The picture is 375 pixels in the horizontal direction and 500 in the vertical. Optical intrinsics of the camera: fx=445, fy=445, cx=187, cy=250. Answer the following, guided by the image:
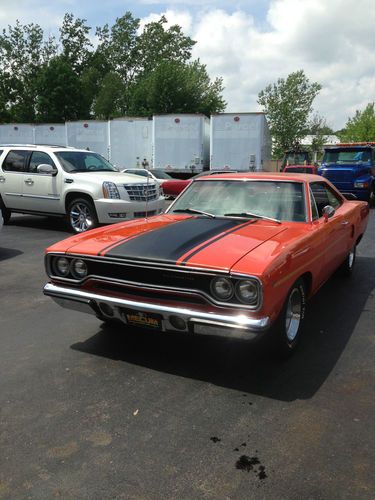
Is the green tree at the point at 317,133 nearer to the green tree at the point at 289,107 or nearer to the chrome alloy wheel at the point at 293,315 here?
the green tree at the point at 289,107

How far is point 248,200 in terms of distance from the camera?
180 inches

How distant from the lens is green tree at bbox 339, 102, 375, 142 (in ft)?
166

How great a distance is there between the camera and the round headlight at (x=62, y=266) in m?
3.66

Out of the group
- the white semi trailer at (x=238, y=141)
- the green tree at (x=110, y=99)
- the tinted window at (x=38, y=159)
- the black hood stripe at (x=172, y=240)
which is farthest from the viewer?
the green tree at (x=110, y=99)

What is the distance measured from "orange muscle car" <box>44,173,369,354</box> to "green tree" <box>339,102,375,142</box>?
5089 centimetres

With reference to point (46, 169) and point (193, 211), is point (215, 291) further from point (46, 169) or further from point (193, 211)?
point (46, 169)

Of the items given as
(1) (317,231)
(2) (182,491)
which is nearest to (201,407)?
(2) (182,491)

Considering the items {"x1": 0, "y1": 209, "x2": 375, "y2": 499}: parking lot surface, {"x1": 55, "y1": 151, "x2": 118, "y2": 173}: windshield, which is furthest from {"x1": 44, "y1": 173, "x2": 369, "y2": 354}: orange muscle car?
{"x1": 55, "y1": 151, "x2": 118, "y2": 173}: windshield

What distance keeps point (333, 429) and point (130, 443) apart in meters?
1.22

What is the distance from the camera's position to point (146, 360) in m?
3.63

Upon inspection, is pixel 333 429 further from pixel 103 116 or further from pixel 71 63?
pixel 71 63

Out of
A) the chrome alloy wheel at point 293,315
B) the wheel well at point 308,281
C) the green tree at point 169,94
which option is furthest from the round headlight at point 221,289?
the green tree at point 169,94

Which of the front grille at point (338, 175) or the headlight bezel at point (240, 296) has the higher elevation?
the front grille at point (338, 175)

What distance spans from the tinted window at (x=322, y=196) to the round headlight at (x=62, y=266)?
261cm
